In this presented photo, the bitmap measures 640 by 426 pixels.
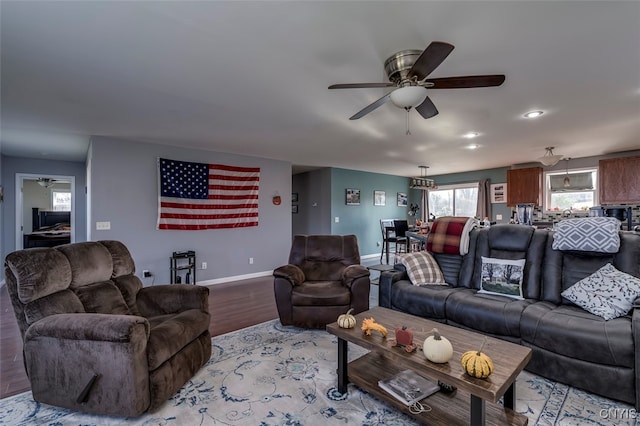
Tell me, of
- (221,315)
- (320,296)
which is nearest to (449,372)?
(320,296)

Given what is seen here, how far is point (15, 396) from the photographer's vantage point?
2006 millimetres

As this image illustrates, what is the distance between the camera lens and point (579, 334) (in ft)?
6.44

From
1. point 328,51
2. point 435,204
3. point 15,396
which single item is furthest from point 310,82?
point 435,204

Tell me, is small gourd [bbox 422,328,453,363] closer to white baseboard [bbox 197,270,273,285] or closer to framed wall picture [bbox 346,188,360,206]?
white baseboard [bbox 197,270,273,285]

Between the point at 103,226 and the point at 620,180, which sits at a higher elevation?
the point at 620,180

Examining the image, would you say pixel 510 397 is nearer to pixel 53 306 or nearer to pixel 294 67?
pixel 294 67

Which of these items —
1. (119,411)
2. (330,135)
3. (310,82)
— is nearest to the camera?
(119,411)

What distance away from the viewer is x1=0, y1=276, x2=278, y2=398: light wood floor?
89.6 inches

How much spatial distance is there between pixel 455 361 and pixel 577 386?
3.99 feet

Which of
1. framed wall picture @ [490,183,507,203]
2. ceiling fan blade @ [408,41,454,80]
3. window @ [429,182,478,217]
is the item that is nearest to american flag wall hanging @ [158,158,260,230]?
ceiling fan blade @ [408,41,454,80]

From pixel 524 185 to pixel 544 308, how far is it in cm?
536

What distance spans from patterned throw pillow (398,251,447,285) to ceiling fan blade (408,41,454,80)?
6.41 feet

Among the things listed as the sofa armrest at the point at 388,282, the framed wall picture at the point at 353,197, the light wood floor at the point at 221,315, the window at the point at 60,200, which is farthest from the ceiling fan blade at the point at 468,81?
the window at the point at 60,200

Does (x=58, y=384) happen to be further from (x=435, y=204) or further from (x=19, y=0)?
(x=435, y=204)
